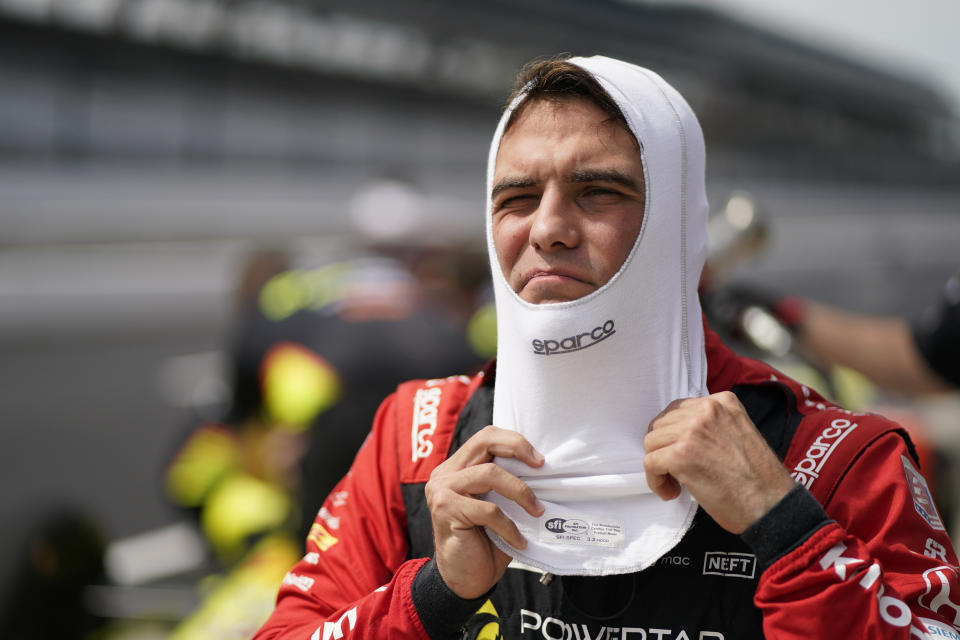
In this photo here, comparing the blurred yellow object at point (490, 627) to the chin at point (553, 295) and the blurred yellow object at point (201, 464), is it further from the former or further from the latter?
the blurred yellow object at point (201, 464)

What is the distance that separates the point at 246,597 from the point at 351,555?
4.87 feet

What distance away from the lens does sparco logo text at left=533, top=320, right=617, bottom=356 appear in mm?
1584

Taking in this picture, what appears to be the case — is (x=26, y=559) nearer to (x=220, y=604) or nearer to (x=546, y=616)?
(x=220, y=604)

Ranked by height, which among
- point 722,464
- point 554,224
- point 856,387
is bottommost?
point 856,387

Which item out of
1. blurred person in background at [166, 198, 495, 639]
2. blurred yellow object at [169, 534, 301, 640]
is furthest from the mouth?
blurred person in background at [166, 198, 495, 639]

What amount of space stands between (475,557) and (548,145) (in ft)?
2.21

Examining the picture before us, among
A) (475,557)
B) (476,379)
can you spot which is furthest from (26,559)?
(475,557)

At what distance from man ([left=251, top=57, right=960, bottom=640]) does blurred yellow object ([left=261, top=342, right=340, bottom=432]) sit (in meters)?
1.87

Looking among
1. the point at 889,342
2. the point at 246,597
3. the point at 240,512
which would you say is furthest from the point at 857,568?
the point at 240,512

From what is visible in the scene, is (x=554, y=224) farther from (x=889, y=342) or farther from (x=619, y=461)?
(x=889, y=342)

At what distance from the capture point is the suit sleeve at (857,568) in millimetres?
1347

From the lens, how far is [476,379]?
6.36 ft

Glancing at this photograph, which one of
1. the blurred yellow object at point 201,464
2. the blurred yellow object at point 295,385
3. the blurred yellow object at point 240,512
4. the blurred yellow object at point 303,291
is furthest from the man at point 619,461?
the blurred yellow object at point 201,464

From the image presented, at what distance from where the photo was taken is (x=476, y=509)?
150 cm
